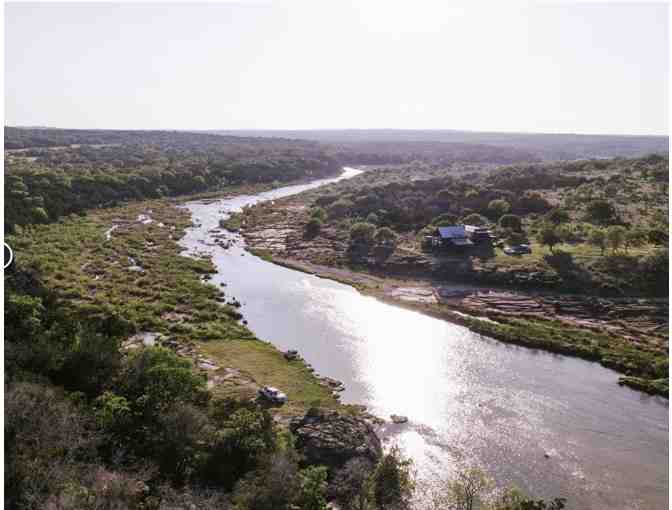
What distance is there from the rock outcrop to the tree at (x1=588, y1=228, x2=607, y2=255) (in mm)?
40292

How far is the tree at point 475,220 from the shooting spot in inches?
3012

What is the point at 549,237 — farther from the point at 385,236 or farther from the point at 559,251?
the point at 385,236

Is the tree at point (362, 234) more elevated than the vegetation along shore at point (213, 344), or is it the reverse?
the tree at point (362, 234)

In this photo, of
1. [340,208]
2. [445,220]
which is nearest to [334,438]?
[445,220]

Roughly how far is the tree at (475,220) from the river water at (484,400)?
30288 millimetres

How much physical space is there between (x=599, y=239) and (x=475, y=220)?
2153 cm

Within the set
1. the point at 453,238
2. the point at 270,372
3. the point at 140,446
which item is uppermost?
the point at 453,238

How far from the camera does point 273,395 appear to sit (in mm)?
31750

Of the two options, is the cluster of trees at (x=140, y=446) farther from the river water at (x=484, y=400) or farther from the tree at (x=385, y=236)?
the tree at (x=385, y=236)

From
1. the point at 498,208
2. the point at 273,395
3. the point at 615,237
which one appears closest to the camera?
the point at 273,395

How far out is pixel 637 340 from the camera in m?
41.6

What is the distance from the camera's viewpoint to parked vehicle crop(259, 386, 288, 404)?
3156cm

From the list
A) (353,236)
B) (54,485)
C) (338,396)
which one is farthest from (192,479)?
(353,236)

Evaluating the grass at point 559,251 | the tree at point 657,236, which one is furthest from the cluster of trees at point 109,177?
the tree at point 657,236
